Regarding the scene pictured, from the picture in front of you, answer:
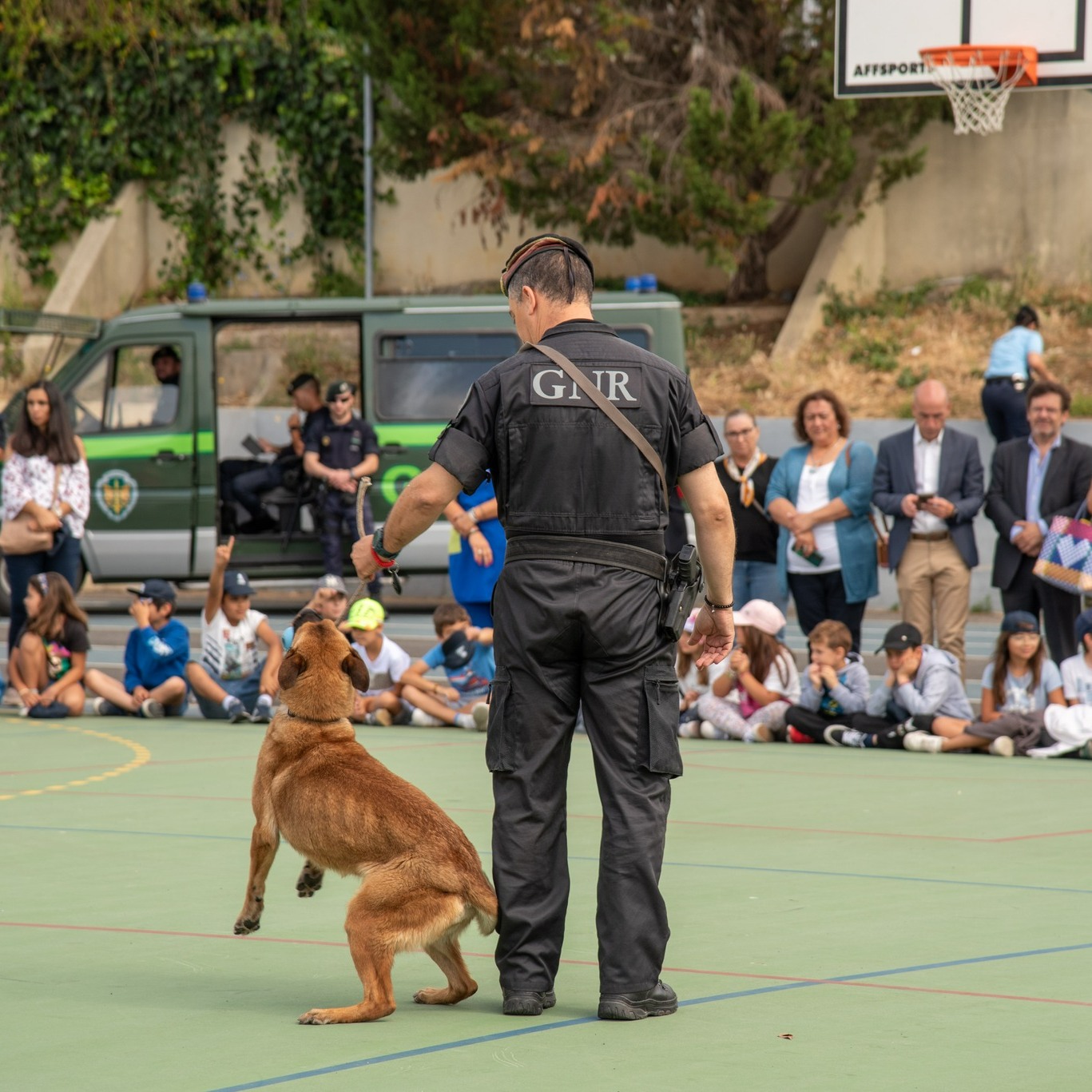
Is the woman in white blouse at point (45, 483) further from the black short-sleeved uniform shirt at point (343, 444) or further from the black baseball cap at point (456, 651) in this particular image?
the black short-sleeved uniform shirt at point (343, 444)

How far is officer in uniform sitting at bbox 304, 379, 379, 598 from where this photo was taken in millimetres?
15914

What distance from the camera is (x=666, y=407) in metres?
5.09

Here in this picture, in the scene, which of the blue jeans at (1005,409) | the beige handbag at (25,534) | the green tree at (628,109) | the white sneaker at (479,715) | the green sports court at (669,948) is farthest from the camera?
the green tree at (628,109)

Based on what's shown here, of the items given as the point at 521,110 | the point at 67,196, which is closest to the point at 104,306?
the point at 67,196

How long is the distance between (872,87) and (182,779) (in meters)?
7.39

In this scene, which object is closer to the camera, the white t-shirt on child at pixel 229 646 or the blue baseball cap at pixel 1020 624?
the blue baseball cap at pixel 1020 624

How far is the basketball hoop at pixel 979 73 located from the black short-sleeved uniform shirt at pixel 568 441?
9201 mm

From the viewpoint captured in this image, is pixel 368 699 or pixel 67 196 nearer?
pixel 368 699

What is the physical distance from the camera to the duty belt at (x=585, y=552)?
5.04 metres

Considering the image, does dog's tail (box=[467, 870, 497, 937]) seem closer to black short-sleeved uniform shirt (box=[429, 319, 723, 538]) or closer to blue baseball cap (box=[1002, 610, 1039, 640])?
black short-sleeved uniform shirt (box=[429, 319, 723, 538])

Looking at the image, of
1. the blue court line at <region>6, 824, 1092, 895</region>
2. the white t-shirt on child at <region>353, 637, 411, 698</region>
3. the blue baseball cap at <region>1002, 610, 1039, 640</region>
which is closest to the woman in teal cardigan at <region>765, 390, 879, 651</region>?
the blue baseball cap at <region>1002, 610, 1039, 640</region>

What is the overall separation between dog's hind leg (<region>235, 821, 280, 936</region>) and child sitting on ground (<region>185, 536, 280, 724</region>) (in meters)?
6.35

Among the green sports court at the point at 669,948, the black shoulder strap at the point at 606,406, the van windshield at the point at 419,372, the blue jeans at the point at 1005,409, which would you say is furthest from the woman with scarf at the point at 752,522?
the blue jeans at the point at 1005,409

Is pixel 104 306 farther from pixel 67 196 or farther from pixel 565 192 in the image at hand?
pixel 565 192
